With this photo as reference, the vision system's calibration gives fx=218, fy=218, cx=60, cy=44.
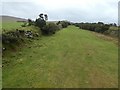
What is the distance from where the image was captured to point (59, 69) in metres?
25.6

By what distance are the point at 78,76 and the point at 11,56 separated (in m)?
11.2

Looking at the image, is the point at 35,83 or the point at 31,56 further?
the point at 31,56

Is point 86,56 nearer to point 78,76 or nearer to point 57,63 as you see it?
point 57,63

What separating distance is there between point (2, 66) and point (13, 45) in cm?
798

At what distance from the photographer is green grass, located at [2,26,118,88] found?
21219 millimetres

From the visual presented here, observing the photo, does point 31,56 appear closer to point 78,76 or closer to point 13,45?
point 13,45

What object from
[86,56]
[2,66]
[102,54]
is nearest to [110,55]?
[102,54]

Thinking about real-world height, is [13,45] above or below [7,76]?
above

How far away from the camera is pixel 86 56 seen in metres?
32.3

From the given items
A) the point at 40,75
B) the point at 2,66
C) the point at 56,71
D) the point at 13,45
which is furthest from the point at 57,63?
the point at 13,45

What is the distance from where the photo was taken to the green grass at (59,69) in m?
21.2

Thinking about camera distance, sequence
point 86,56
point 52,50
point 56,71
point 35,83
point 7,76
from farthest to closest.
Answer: point 52,50, point 86,56, point 56,71, point 7,76, point 35,83

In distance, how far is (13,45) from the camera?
3350 cm

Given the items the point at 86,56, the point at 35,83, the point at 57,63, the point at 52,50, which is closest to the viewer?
the point at 35,83
